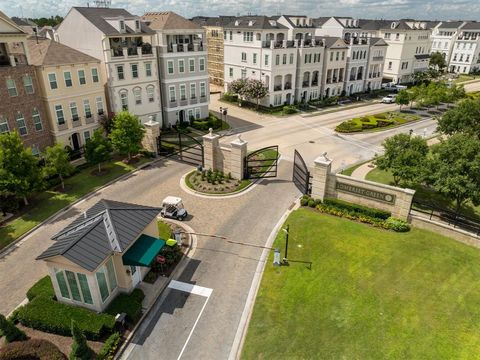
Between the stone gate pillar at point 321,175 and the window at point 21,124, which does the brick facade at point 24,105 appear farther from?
the stone gate pillar at point 321,175

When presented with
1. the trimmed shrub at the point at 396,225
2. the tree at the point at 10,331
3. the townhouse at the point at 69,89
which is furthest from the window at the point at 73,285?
the townhouse at the point at 69,89

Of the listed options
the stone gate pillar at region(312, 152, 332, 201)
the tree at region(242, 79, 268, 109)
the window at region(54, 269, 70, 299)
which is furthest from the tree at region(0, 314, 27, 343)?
the tree at region(242, 79, 268, 109)

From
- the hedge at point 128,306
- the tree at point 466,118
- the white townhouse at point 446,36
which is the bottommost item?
the hedge at point 128,306

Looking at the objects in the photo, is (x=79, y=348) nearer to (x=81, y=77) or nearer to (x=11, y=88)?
(x=11, y=88)

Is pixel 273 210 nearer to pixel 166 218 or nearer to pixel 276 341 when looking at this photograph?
pixel 166 218

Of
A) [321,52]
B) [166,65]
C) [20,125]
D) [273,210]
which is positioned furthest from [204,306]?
[321,52]
